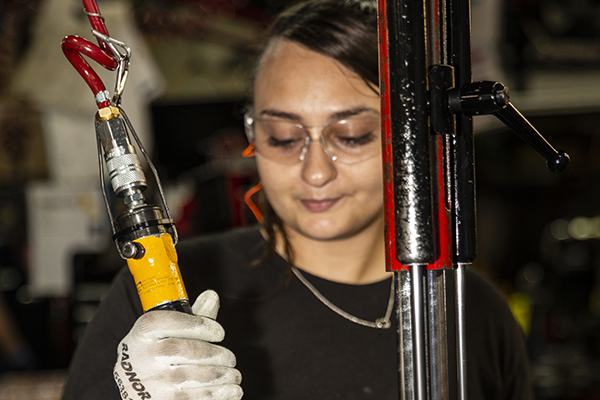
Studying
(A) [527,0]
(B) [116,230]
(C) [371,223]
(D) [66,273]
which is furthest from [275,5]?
(B) [116,230]

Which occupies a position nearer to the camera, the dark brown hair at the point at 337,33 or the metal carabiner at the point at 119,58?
the metal carabiner at the point at 119,58

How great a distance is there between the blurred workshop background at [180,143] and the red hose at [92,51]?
210 centimetres

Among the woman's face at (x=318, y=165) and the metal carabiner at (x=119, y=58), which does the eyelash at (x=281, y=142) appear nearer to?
the woman's face at (x=318, y=165)

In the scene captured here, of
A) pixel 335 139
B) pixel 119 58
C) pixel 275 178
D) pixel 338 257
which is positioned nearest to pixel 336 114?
pixel 335 139

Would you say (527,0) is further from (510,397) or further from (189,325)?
(189,325)

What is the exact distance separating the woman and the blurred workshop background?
1685 millimetres

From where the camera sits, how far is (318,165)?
3.39 ft

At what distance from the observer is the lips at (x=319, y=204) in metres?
1.06

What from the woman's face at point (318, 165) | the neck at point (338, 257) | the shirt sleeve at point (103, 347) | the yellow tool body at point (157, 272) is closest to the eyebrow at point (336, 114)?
the woman's face at point (318, 165)

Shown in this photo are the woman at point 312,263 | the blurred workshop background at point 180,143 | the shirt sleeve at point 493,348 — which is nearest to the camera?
the woman at point 312,263

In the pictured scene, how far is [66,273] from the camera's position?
333 centimetres

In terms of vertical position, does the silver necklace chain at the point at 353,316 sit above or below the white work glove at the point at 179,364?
below

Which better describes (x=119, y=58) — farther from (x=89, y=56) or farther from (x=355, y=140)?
(x=355, y=140)

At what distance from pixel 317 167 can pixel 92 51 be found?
513mm
